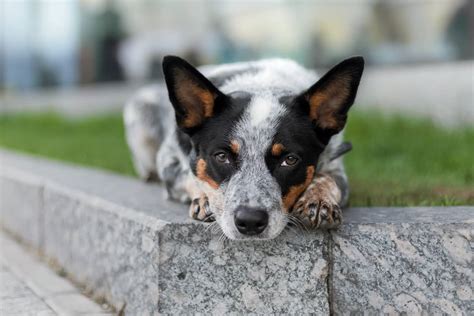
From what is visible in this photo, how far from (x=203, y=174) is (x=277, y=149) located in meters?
0.39

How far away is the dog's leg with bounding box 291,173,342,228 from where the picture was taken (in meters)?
3.10

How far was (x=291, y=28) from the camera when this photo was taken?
39.9 ft

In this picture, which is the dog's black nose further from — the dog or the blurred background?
the blurred background

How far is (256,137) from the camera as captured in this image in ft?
10.3

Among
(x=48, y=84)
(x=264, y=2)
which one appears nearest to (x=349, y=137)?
(x=264, y=2)

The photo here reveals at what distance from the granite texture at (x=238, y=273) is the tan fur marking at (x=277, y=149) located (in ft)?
1.14

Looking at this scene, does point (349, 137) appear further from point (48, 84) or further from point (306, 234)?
point (48, 84)

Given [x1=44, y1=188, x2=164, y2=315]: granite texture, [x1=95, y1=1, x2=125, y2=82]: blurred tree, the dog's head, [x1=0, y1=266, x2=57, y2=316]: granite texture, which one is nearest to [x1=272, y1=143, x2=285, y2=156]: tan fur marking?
the dog's head

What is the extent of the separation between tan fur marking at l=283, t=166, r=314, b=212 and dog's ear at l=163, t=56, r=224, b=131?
51 cm

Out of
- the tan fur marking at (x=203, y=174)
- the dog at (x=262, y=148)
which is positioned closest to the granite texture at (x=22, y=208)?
the dog at (x=262, y=148)

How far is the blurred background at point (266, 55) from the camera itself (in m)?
7.14

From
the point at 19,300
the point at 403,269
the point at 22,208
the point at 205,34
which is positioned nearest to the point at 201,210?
the point at 403,269

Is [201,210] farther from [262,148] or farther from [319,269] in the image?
[319,269]

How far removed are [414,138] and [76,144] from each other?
13.0ft
